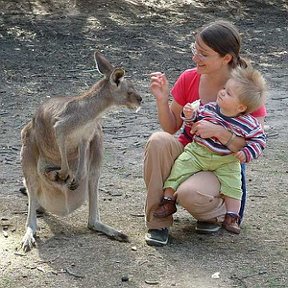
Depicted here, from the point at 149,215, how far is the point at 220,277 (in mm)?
550

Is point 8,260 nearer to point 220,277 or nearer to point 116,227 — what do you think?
point 116,227

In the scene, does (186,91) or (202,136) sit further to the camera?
Answer: (186,91)

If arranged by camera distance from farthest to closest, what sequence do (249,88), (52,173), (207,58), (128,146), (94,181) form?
(128,146)
(94,181)
(52,173)
(207,58)
(249,88)

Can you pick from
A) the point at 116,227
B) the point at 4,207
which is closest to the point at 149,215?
the point at 116,227

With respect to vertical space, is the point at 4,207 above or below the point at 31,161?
below

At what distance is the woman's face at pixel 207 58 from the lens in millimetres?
3514

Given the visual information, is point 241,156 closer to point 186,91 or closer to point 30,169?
point 186,91

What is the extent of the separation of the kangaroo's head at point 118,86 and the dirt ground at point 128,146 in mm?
665

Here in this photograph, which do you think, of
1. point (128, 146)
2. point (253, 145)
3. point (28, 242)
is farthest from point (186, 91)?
Result: point (128, 146)

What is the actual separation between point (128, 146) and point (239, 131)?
184 centimetres

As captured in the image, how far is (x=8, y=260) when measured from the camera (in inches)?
131

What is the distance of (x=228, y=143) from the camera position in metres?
3.47

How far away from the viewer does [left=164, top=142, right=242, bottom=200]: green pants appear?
3.53 m

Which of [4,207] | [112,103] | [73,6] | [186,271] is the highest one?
[112,103]
